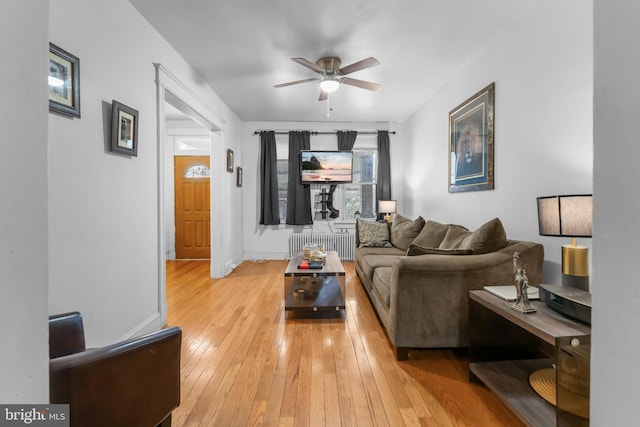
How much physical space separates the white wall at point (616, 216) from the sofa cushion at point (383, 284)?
1578mm

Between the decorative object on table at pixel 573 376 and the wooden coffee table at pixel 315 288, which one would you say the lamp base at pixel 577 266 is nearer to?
the decorative object on table at pixel 573 376

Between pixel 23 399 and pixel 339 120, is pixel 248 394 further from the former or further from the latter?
pixel 339 120

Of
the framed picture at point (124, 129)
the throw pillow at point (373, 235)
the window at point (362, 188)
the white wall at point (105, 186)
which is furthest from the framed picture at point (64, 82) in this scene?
the window at point (362, 188)

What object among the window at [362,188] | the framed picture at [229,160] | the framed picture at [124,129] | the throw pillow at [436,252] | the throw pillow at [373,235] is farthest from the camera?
the window at [362,188]

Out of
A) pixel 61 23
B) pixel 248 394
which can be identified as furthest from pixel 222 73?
pixel 248 394

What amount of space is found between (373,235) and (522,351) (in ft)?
8.46

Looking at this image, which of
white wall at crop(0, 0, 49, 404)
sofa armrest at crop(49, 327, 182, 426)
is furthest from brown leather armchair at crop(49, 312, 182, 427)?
white wall at crop(0, 0, 49, 404)

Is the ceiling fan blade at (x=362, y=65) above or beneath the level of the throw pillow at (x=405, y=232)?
above

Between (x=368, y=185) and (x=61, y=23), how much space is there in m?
4.61

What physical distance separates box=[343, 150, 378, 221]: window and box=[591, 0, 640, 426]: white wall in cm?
482

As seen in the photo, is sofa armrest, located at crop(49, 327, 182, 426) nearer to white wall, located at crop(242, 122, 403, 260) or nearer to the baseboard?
the baseboard

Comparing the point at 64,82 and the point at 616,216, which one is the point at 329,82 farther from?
the point at 616,216

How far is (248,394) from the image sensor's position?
164cm

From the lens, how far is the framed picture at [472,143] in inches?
107
